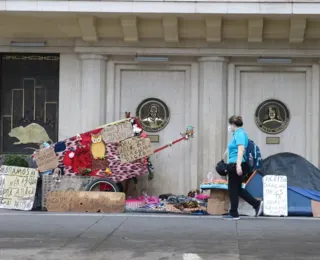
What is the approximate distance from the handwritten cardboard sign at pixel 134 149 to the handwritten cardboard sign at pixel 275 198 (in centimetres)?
228

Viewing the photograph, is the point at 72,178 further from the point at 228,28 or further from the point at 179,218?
the point at 228,28

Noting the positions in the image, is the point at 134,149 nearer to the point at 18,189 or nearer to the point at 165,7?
the point at 18,189

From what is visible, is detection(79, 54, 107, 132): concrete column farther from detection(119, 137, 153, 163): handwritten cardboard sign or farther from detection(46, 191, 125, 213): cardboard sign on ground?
detection(46, 191, 125, 213): cardboard sign on ground

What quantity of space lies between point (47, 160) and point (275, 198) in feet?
13.7

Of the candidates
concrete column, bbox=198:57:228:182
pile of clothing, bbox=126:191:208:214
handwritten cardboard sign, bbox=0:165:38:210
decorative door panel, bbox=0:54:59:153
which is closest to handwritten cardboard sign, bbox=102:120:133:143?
pile of clothing, bbox=126:191:208:214

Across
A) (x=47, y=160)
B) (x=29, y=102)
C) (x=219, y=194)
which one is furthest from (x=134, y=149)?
(x=29, y=102)

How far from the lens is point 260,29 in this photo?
13.0 m

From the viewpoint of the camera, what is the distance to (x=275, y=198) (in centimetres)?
1148

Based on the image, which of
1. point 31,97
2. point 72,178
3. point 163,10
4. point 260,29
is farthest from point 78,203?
point 260,29

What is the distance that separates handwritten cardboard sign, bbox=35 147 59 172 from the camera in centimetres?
1218

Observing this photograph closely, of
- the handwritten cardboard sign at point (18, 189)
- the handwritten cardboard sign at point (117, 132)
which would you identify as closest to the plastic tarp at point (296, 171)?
the handwritten cardboard sign at point (117, 132)

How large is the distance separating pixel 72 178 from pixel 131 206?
47.3 inches

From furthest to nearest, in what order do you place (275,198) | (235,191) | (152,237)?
(275,198)
(235,191)
(152,237)

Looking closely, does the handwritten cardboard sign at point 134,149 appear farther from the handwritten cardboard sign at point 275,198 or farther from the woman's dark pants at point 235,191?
the handwritten cardboard sign at point 275,198
